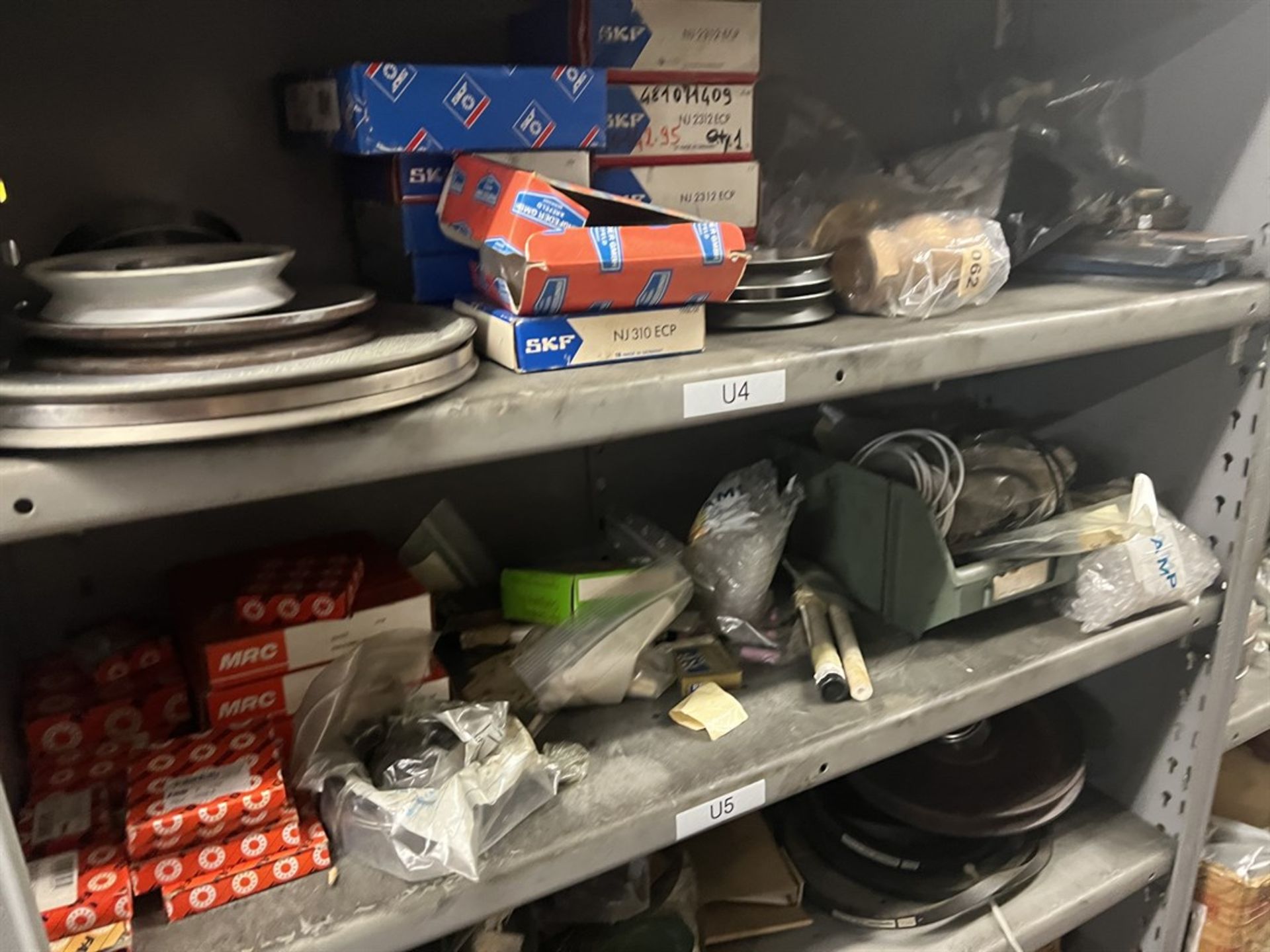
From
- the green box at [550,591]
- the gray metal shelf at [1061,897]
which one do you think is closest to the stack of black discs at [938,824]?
the gray metal shelf at [1061,897]

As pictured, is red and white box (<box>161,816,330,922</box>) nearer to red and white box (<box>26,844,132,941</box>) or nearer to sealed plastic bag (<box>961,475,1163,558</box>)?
red and white box (<box>26,844,132,941</box>)

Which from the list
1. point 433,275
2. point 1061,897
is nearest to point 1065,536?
point 1061,897

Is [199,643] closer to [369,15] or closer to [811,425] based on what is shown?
[369,15]

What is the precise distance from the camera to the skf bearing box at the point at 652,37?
32.5 inches

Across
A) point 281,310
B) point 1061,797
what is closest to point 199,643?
point 281,310

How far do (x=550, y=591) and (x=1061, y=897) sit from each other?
0.72 meters

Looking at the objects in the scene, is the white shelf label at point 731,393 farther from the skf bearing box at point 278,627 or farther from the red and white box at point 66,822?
the red and white box at point 66,822

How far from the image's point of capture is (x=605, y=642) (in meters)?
0.90

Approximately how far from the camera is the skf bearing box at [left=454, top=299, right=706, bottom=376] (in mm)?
689

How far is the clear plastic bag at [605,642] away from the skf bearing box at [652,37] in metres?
0.46

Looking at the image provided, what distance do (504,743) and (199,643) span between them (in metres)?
0.25

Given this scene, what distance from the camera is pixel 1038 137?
1095 mm

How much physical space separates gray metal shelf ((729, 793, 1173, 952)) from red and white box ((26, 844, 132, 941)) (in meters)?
0.65

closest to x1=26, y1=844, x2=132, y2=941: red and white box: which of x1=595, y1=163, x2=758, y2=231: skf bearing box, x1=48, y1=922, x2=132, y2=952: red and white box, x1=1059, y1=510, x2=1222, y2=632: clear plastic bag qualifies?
x1=48, y1=922, x2=132, y2=952: red and white box
